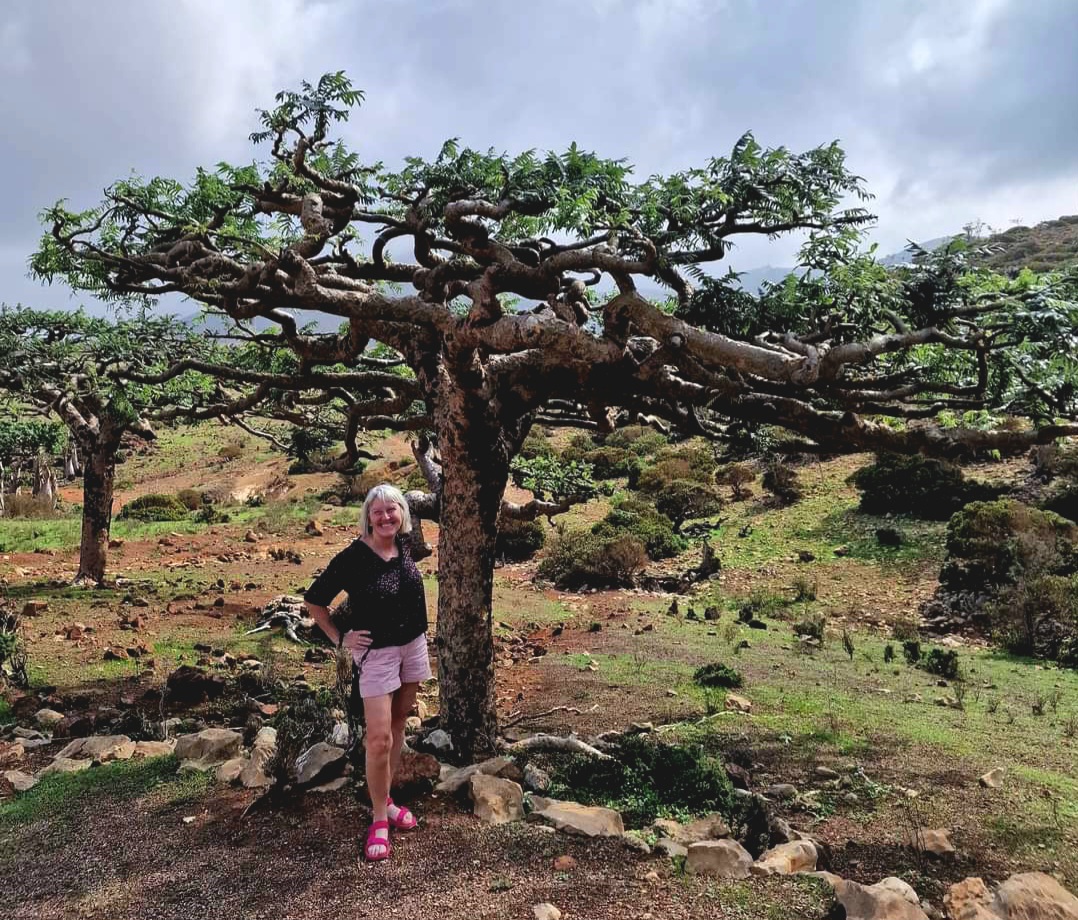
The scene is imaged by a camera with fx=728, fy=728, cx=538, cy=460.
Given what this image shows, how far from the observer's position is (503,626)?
38.6ft

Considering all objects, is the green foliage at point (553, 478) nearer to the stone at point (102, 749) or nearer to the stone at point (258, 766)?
the stone at point (258, 766)

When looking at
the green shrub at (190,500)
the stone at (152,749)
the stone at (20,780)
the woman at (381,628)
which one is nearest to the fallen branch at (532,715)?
the stone at (152,749)

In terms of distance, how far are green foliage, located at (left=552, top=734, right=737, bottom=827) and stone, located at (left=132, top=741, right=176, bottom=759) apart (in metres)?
2.84

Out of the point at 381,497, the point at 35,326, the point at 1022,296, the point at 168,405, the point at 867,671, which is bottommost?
the point at 867,671

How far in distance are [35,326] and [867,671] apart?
13.9 meters

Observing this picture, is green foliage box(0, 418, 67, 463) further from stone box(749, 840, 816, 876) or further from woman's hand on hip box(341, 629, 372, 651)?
stone box(749, 840, 816, 876)

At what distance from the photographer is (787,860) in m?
3.58

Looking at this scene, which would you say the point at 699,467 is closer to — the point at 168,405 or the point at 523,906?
the point at 168,405

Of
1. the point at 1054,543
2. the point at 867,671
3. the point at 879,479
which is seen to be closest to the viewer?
the point at 867,671

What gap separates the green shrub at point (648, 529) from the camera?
1788 cm

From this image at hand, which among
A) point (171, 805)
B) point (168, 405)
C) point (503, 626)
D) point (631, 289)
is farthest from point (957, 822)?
point (168, 405)

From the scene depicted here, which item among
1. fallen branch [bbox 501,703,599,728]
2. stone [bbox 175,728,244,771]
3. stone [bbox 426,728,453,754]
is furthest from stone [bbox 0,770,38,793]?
fallen branch [bbox 501,703,599,728]

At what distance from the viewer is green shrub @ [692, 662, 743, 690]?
7.97 metres

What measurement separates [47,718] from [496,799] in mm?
4499
